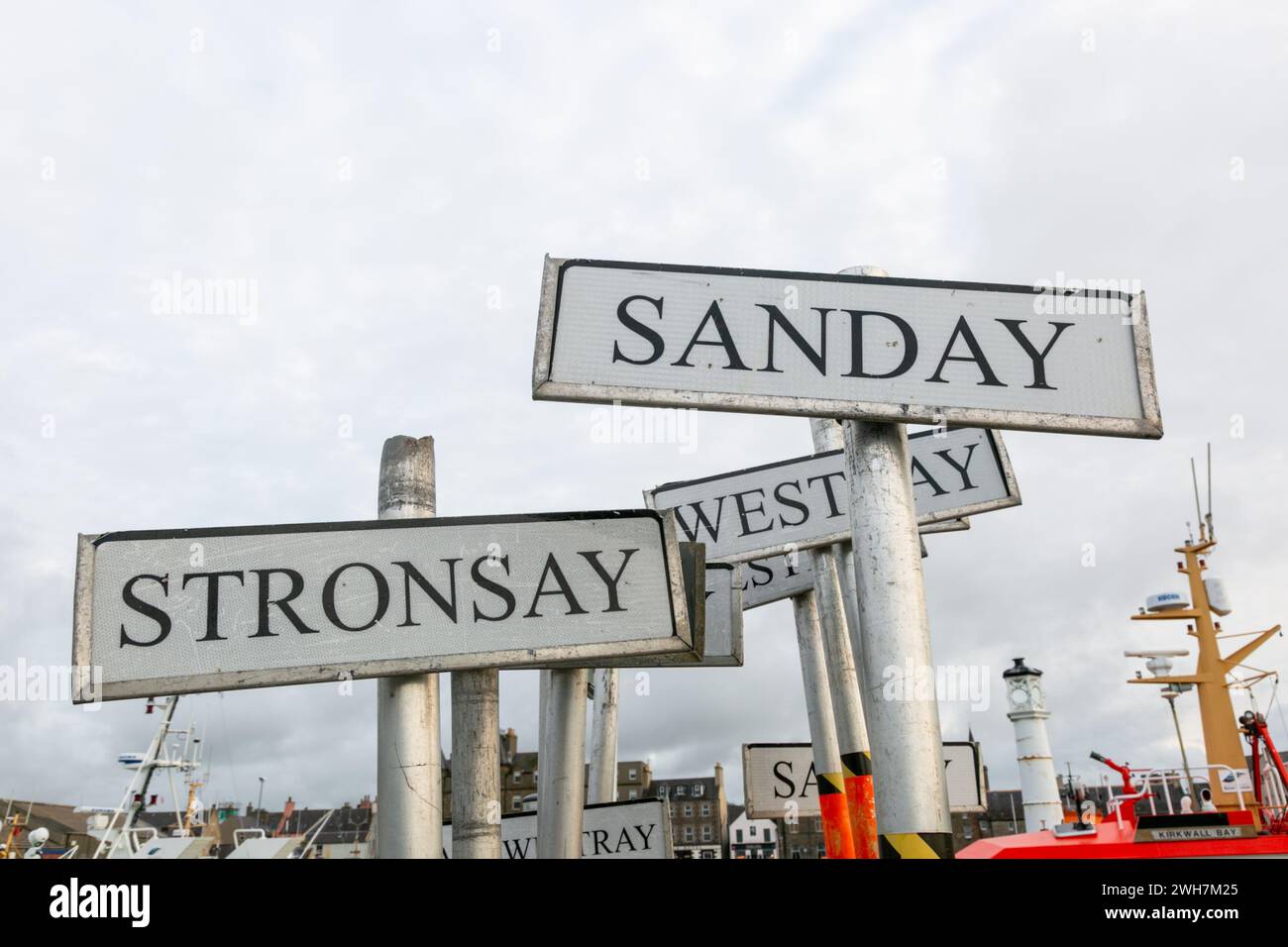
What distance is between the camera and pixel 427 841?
390cm

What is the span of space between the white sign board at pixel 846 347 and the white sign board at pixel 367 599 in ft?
1.99

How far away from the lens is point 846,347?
4.16 metres

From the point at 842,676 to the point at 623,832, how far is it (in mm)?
1959

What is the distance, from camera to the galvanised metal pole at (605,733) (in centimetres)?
1008

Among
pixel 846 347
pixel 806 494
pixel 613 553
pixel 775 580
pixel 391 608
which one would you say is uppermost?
pixel 846 347

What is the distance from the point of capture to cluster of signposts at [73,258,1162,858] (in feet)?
12.4

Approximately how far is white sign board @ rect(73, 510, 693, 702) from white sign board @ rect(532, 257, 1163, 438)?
23.9 inches

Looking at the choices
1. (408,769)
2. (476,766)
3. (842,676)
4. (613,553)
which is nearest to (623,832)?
(842,676)

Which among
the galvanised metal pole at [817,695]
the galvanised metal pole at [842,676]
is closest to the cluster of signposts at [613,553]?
the galvanised metal pole at [842,676]

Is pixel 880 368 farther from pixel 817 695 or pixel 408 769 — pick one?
pixel 817 695
